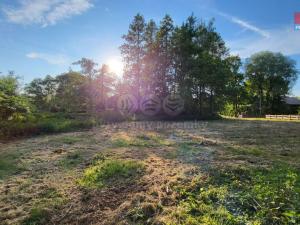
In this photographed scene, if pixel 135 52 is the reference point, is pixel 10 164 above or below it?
below

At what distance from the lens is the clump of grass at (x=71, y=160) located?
4102mm

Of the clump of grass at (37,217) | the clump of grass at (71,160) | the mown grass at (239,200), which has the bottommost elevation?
the clump of grass at (37,217)

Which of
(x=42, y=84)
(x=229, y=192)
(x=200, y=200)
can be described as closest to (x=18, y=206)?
(x=200, y=200)

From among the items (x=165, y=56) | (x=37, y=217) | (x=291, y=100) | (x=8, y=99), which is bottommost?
(x=37, y=217)

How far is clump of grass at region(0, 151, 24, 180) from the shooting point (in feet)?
12.1

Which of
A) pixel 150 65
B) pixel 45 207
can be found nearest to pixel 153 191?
pixel 45 207

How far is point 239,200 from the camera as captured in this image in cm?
231

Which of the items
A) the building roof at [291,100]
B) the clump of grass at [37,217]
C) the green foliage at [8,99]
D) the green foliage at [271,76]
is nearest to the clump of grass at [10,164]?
the clump of grass at [37,217]

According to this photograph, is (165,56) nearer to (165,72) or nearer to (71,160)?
(165,72)

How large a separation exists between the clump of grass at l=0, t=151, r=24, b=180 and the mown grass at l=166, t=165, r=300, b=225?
3.12 metres

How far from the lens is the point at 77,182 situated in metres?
3.15

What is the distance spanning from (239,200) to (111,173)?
203cm

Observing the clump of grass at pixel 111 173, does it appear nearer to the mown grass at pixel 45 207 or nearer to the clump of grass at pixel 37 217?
the mown grass at pixel 45 207

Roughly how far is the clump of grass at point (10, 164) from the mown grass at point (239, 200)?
312cm
